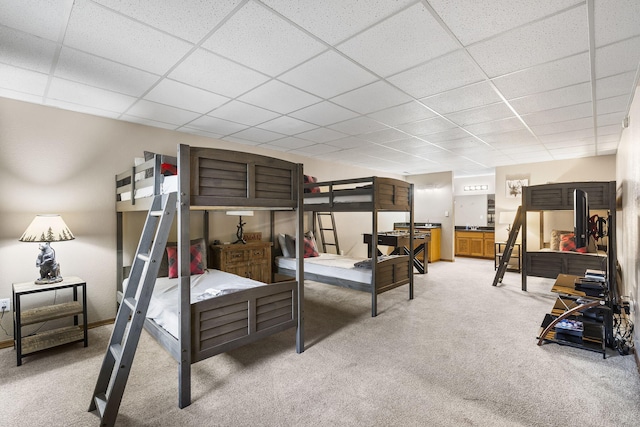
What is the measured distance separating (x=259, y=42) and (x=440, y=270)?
21.0 ft

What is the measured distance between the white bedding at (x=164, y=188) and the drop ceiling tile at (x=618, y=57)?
3.34m

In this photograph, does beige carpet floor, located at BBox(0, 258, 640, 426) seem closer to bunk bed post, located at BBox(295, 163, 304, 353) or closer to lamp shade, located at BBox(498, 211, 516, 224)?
bunk bed post, located at BBox(295, 163, 304, 353)

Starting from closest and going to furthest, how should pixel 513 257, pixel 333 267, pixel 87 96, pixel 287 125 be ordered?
pixel 87 96, pixel 287 125, pixel 333 267, pixel 513 257

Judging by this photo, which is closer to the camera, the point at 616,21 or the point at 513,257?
the point at 616,21

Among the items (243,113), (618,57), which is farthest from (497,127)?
(243,113)

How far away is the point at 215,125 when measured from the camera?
4.04 metres

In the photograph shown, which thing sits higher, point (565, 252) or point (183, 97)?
point (183, 97)

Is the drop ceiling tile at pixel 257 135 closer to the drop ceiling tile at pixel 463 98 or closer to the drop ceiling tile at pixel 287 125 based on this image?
the drop ceiling tile at pixel 287 125

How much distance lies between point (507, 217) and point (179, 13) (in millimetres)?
7559

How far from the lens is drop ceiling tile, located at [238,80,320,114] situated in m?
2.85

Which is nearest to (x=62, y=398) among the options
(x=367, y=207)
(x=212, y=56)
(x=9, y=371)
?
(x=9, y=371)

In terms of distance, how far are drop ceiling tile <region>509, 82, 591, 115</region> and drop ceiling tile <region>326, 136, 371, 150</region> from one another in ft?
7.15

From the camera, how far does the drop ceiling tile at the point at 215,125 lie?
3814 mm

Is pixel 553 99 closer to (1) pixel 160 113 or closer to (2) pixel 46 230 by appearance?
(1) pixel 160 113
